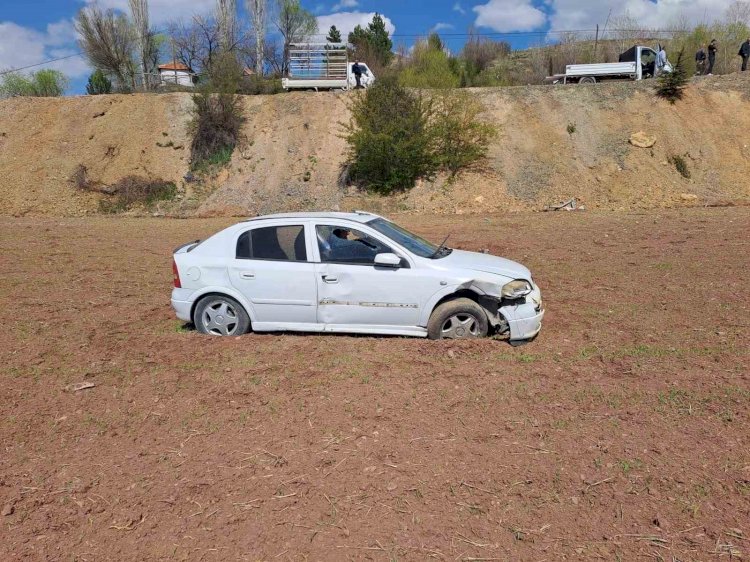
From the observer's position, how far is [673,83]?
2559cm

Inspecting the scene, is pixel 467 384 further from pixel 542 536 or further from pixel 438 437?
pixel 542 536

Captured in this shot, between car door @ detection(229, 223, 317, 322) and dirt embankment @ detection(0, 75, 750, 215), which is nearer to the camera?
car door @ detection(229, 223, 317, 322)

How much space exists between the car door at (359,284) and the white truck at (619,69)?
25985 mm

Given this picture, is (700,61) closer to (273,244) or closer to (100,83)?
(273,244)

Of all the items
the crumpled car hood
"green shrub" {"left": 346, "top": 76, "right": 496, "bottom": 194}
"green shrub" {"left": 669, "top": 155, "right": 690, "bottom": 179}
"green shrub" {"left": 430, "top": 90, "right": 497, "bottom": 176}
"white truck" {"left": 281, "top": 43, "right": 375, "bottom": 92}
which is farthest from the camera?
"white truck" {"left": 281, "top": 43, "right": 375, "bottom": 92}

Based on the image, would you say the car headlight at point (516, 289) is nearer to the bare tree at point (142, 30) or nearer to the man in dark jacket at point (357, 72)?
the man in dark jacket at point (357, 72)

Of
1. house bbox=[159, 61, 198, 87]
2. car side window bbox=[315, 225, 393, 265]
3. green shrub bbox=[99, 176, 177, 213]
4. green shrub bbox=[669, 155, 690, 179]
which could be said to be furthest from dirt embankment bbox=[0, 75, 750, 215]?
car side window bbox=[315, 225, 393, 265]

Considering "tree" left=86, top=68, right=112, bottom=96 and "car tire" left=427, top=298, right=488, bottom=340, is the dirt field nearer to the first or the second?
"car tire" left=427, top=298, right=488, bottom=340

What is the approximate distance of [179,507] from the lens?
3514mm

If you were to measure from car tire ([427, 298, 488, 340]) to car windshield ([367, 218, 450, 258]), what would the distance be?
0.65m

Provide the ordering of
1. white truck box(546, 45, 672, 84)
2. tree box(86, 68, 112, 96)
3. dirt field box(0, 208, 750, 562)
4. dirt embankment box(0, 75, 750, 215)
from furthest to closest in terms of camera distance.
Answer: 1. tree box(86, 68, 112, 96)
2. white truck box(546, 45, 672, 84)
3. dirt embankment box(0, 75, 750, 215)
4. dirt field box(0, 208, 750, 562)

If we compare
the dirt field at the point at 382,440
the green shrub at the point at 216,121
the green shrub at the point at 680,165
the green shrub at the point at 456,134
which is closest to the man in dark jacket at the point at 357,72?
the green shrub at the point at 216,121

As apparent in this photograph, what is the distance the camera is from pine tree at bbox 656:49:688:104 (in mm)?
25453

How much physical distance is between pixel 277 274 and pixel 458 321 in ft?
6.61
